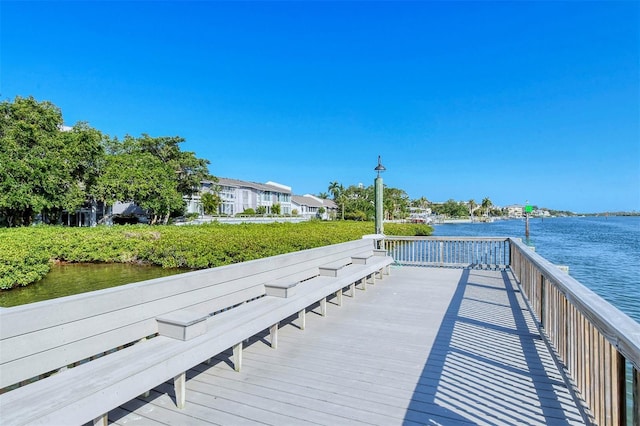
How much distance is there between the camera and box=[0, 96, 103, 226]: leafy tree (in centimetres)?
1847

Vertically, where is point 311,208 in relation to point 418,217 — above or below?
above

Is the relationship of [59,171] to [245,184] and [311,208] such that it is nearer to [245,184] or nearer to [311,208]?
[245,184]

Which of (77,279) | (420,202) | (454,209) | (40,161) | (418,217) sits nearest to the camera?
(77,279)

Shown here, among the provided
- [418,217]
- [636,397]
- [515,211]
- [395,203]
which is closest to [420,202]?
[418,217]

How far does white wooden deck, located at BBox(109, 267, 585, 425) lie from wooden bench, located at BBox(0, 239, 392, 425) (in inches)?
10.0

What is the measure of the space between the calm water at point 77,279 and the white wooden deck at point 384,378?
9.21 m

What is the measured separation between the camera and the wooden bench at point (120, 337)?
5.66 feet

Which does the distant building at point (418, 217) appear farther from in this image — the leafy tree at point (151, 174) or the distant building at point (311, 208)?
the leafy tree at point (151, 174)

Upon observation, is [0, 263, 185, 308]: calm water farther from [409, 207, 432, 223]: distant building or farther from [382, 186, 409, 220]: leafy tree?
[409, 207, 432, 223]: distant building

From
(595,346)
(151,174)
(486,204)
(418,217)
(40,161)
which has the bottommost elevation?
(595,346)

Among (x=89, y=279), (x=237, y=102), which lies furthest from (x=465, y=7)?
(x=237, y=102)

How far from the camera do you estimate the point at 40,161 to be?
18.9m

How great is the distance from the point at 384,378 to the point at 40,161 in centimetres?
2343

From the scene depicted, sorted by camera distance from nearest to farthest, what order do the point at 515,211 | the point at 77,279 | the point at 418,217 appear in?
the point at 77,279 < the point at 418,217 < the point at 515,211
